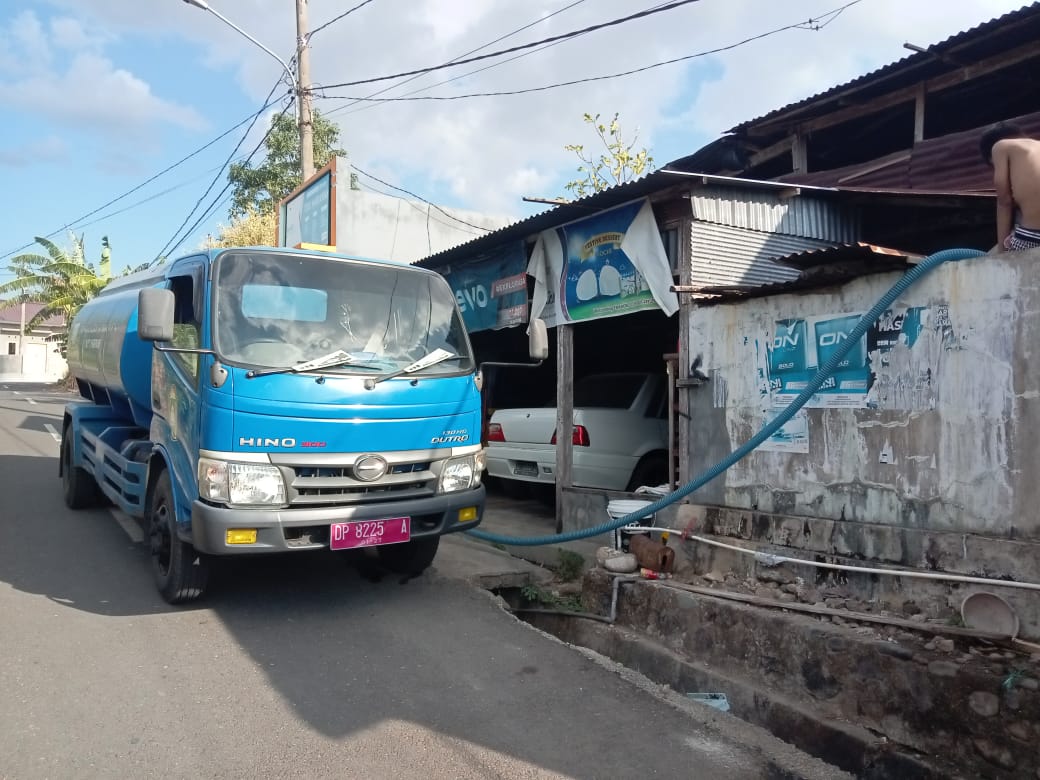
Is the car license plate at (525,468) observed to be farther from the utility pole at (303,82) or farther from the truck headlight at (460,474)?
the utility pole at (303,82)

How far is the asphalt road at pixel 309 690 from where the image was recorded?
10.9ft

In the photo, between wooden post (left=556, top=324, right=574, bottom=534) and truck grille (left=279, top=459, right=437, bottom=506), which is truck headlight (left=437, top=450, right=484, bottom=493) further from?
wooden post (left=556, top=324, right=574, bottom=534)

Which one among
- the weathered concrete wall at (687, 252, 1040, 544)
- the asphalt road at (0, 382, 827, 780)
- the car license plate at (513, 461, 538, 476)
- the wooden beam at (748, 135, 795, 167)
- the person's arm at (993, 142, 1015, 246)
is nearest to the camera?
the asphalt road at (0, 382, 827, 780)

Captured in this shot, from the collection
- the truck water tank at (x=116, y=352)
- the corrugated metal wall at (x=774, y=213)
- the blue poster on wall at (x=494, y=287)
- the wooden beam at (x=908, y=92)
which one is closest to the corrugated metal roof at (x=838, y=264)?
the corrugated metal wall at (x=774, y=213)

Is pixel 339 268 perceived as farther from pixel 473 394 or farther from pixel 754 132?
pixel 754 132

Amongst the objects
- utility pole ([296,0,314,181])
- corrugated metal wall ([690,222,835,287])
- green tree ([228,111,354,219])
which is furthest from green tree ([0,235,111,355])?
corrugated metal wall ([690,222,835,287])

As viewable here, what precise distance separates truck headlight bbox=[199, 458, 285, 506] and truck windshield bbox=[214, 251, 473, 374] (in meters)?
0.65

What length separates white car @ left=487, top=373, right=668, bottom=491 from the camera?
8008 mm

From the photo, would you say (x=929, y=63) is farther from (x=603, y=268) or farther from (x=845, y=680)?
(x=845, y=680)

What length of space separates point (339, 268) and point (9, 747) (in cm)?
331

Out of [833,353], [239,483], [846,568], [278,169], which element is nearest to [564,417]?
[833,353]

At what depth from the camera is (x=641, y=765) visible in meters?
3.34

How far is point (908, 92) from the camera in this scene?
27.9 feet

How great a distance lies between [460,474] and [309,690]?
1801 millimetres
